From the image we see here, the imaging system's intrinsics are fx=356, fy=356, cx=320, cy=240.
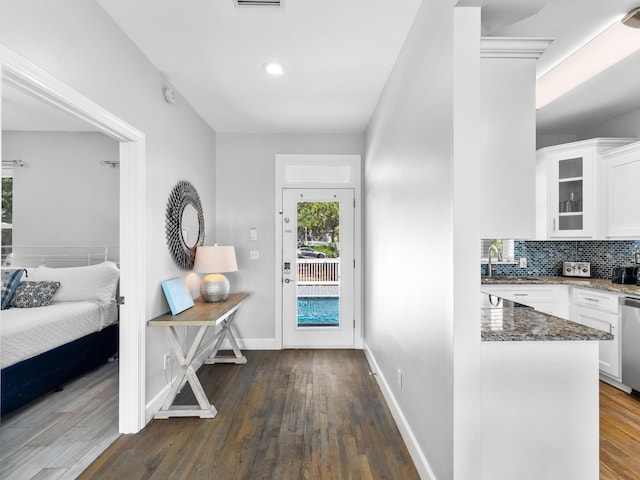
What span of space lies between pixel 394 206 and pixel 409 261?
0.55m

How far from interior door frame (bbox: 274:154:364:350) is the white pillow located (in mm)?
1780

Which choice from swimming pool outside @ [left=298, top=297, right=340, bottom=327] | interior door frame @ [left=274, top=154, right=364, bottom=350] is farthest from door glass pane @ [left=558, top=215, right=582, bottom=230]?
swimming pool outside @ [left=298, top=297, right=340, bottom=327]

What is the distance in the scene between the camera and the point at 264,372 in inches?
139

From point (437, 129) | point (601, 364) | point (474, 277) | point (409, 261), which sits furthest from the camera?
point (601, 364)

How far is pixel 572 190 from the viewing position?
3.66 meters

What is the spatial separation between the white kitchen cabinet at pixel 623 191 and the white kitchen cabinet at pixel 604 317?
24.1 inches

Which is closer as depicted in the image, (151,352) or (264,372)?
(151,352)

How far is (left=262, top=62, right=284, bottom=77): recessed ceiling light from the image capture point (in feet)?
8.65

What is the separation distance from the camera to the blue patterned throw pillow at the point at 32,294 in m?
3.38

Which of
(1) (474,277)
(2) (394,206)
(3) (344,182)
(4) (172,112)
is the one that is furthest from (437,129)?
(3) (344,182)

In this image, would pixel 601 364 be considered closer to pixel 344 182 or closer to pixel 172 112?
pixel 344 182

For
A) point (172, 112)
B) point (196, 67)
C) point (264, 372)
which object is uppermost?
point (196, 67)

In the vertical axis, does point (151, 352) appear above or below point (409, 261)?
below

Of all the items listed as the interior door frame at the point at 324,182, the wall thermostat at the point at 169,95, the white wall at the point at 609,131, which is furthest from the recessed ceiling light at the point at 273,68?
the white wall at the point at 609,131
